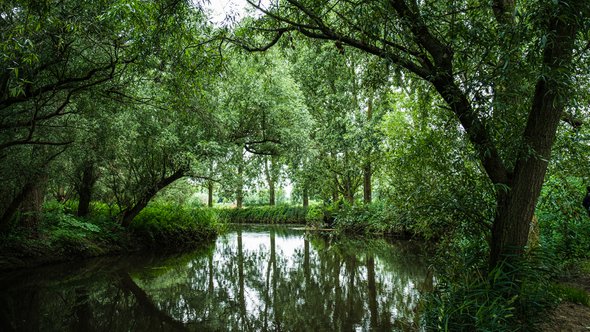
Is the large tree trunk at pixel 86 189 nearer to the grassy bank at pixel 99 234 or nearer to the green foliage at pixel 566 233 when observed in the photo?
the grassy bank at pixel 99 234

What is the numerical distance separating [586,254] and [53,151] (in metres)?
11.2

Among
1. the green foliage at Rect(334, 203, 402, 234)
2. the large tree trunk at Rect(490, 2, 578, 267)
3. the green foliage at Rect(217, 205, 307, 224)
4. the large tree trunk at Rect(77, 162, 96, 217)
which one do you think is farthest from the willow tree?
the green foliage at Rect(217, 205, 307, 224)

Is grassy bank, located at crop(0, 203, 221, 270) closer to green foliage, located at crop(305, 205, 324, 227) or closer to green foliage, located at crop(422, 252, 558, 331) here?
green foliage, located at crop(305, 205, 324, 227)

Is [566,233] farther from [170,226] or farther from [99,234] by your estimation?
[99,234]

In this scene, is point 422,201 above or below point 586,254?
above

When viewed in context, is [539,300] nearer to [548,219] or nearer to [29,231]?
[548,219]

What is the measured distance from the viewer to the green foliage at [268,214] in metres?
28.5

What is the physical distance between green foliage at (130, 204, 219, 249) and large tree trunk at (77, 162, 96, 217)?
167 cm

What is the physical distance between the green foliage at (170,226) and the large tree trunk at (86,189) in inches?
65.6

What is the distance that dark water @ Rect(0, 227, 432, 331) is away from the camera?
5504 mm

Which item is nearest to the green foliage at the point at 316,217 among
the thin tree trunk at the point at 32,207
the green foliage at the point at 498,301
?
the thin tree trunk at the point at 32,207

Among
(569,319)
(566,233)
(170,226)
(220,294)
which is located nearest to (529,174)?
(569,319)

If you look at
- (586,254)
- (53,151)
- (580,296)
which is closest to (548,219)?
(586,254)

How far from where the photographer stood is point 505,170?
4375 millimetres
